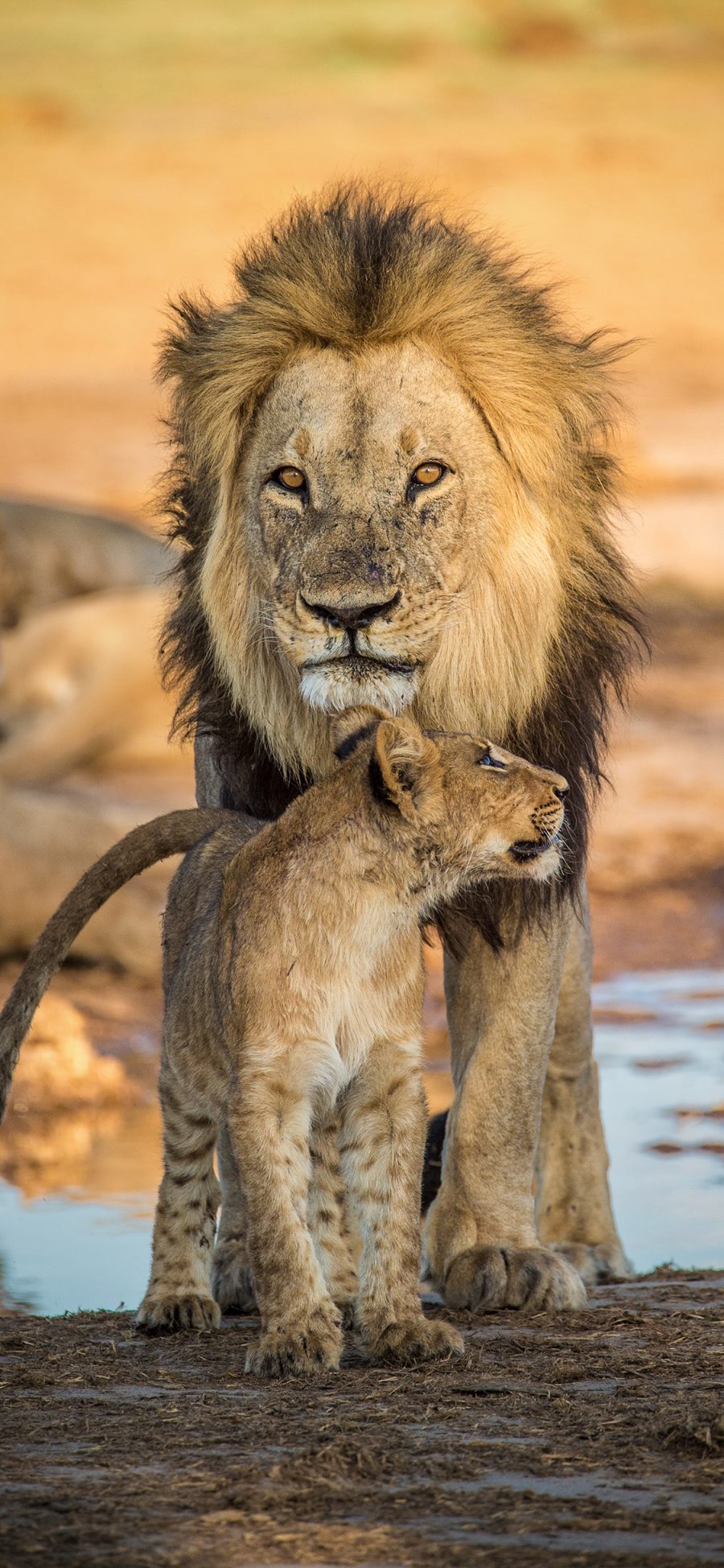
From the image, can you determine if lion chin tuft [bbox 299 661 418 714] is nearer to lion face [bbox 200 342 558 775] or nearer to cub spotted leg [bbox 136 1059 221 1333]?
lion face [bbox 200 342 558 775]

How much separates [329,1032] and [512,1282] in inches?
34.0

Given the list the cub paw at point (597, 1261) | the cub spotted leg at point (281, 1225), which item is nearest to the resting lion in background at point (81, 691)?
the cub paw at point (597, 1261)

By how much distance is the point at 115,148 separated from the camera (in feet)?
59.8

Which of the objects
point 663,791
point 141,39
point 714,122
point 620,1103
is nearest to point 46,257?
point 141,39

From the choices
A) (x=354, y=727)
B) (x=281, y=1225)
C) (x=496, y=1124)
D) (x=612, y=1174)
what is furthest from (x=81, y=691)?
(x=281, y=1225)

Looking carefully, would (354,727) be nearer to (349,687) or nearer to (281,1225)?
(349,687)

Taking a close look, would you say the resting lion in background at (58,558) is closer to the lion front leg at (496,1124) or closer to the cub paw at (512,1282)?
the lion front leg at (496,1124)

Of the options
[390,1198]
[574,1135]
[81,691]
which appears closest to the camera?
[390,1198]

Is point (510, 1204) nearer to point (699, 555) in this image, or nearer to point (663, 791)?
point (663, 791)

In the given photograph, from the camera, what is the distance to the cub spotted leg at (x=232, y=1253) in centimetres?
429

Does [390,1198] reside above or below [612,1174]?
below

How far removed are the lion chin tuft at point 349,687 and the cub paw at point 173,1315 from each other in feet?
3.39

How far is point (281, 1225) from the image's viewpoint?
3393mm

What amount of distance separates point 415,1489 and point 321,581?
5.66 ft
